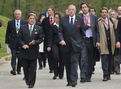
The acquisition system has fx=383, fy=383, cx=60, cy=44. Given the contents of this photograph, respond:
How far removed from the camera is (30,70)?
9617 millimetres

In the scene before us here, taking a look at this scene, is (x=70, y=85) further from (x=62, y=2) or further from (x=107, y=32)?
(x=62, y=2)

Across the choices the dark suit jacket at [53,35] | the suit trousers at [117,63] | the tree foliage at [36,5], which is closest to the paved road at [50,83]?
the suit trousers at [117,63]

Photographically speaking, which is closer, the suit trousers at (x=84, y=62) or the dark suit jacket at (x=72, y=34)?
the dark suit jacket at (x=72, y=34)

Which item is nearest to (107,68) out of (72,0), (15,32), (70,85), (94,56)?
(94,56)

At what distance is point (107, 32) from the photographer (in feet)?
36.2

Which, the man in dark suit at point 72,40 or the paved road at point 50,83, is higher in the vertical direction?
the man in dark suit at point 72,40

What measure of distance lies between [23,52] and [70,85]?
1474 mm

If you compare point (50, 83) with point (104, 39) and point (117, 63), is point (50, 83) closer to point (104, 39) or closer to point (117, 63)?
point (104, 39)

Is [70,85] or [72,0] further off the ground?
[72,0]

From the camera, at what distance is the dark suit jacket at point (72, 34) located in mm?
9594

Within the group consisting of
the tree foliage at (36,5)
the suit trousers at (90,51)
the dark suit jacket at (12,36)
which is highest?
the tree foliage at (36,5)

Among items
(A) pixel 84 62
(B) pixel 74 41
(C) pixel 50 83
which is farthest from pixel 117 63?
(B) pixel 74 41

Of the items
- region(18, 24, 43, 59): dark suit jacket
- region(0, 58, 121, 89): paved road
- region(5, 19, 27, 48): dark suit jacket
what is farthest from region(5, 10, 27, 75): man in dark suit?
region(18, 24, 43, 59): dark suit jacket

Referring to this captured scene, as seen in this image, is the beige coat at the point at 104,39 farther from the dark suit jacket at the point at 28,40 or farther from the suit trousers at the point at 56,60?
the dark suit jacket at the point at 28,40
